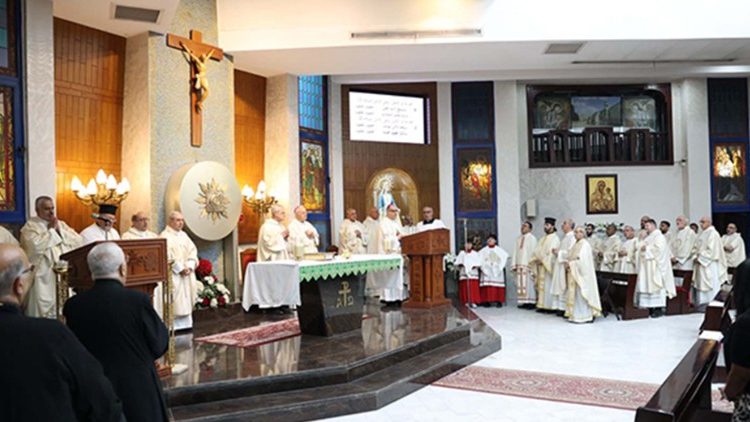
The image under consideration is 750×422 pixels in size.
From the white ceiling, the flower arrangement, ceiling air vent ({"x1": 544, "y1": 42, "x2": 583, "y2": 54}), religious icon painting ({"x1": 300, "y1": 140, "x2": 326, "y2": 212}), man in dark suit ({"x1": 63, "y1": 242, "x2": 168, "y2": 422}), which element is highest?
the white ceiling

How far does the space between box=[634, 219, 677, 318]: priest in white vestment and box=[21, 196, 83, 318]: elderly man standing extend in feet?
29.6

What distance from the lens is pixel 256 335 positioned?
7.85 metres

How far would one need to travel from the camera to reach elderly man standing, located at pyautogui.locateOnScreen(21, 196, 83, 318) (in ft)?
22.7

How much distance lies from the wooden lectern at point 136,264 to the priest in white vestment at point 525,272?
8689 mm

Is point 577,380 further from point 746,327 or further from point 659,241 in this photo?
point 659,241

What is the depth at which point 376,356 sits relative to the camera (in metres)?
6.62

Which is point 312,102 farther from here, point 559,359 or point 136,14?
point 559,359

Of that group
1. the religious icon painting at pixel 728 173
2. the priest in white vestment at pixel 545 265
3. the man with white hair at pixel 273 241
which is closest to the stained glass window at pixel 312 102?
the man with white hair at pixel 273 241

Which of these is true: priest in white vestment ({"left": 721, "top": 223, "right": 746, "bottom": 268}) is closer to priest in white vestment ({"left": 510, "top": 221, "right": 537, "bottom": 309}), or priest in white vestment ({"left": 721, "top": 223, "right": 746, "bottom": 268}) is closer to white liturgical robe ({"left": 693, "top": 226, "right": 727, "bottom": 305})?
white liturgical robe ({"left": 693, "top": 226, "right": 727, "bottom": 305})

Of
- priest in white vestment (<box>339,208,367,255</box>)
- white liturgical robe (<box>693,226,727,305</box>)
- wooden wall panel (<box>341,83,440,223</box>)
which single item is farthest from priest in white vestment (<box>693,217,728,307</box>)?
priest in white vestment (<box>339,208,367,255</box>)

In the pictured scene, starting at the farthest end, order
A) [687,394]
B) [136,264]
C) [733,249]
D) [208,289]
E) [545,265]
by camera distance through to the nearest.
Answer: [733,249] < [545,265] < [208,289] < [136,264] < [687,394]

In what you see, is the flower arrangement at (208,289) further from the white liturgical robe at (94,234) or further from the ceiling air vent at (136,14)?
the ceiling air vent at (136,14)

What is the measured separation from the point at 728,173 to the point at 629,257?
5.83 meters

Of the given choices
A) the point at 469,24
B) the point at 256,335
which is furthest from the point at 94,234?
the point at 469,24
